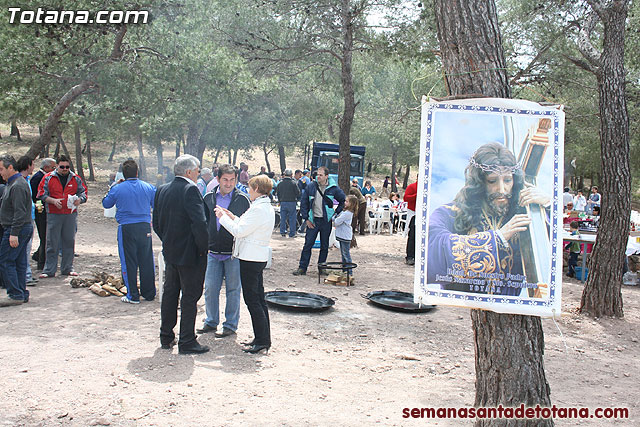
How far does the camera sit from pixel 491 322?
135 inches

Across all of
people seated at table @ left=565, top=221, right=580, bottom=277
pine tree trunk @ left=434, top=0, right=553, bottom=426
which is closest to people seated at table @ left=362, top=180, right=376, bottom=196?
people seated at table @ left=565, top=221, right=580, bottom=277

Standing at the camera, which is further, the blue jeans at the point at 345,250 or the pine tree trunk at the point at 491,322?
the blue jeans at the point at 345,250

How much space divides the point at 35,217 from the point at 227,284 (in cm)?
467

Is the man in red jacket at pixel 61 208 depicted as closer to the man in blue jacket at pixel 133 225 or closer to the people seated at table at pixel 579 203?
the man in blue jacket at pixel 133 225

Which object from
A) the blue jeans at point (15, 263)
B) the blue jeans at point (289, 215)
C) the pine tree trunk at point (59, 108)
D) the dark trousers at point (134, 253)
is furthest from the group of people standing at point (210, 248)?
the blue jeans at point (289, 215)

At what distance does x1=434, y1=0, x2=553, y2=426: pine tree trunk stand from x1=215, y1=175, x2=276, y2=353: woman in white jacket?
2.32 metres

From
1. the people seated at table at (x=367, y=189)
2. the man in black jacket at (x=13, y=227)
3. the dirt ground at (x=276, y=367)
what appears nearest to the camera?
the dirt ground at (x=276, y=367)

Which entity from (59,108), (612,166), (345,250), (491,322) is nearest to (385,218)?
(345,250)

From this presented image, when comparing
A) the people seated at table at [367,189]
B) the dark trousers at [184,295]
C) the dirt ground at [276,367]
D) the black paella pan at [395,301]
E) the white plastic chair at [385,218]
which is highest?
the people seated at table at [367,189]

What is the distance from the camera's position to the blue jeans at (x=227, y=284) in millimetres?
5906

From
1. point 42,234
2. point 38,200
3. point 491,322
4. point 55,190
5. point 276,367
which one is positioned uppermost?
point 55,190

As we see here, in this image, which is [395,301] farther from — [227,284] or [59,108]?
[59,108]

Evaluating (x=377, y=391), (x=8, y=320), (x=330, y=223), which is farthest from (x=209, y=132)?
(x=377, y=391)

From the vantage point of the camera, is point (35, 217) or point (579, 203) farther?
point (579, 203)
